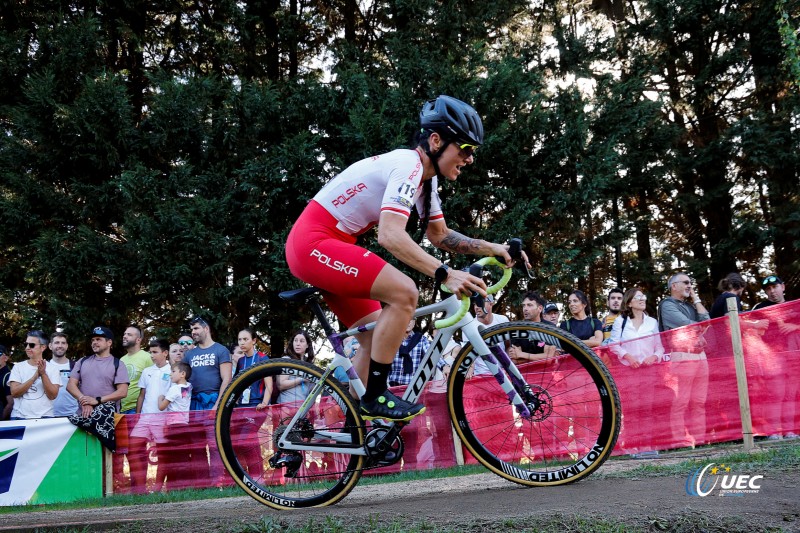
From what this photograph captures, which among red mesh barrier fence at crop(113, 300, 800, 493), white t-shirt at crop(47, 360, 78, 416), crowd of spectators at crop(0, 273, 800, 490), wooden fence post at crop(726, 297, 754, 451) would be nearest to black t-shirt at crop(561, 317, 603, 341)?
crowd of spectators at crop(0, 273, 800, 490)

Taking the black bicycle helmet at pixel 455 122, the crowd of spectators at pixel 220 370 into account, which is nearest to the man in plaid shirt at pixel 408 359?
the crowd of spectators at pixel 220 370

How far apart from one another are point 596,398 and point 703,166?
1437 cm

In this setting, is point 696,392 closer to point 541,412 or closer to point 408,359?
point 408,359

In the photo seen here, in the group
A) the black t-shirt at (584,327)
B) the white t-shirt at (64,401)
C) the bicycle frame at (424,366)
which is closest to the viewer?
the bicycle frame at (424,366)

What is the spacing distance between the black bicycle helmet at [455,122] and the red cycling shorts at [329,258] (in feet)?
2.82

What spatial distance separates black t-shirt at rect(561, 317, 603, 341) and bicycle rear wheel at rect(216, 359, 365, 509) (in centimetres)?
505

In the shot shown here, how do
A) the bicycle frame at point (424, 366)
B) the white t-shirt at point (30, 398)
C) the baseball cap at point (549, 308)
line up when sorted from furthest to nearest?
the white t-shirt at point (30, 398) < the baseball cap at point (549, 308) < the bicycle frame at point (424, 366)

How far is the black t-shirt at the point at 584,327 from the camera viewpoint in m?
9.13

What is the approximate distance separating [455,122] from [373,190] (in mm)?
643

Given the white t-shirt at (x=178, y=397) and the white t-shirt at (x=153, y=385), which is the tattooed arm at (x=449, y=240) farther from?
the white t-shirt at (x=153, y=385)

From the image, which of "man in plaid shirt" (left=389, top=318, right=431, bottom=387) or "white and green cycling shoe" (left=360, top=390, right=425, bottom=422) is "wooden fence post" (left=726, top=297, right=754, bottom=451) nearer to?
"man in plaid shirt" (left=389, top=318, right=431, bottom=387)

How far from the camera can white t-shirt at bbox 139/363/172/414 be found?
386 inches

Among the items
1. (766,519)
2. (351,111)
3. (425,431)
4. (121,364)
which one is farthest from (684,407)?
(351,111)

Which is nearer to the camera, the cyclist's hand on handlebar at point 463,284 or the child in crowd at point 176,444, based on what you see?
the cyclist's hand on handlebar at point 463,284
